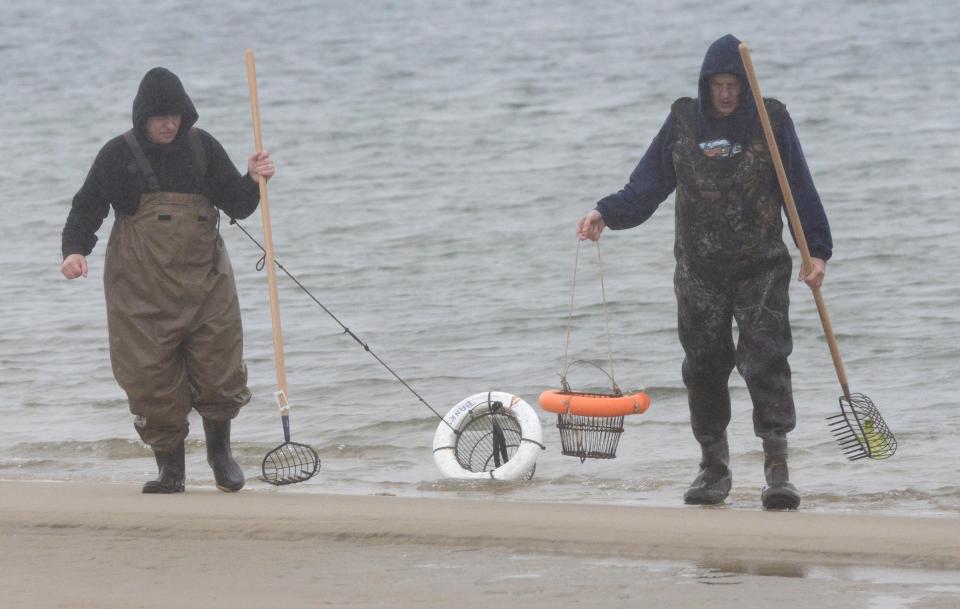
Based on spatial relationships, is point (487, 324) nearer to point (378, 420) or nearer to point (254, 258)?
point (378, 420)

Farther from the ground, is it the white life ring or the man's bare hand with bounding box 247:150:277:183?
the man's bare hand with bounding box 247:150:277:183

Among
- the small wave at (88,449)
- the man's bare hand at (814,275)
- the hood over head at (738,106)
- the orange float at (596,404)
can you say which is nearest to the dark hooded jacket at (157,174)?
the orange float at (596,404)

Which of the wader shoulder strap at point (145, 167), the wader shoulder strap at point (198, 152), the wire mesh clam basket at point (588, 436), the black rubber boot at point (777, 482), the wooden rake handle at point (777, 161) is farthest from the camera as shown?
the wire mesh clam basket at point (588, 436)

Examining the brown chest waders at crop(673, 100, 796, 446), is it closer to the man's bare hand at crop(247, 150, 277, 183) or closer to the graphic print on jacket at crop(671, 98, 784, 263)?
the graphic print on jacket at crop(671, 98, 784, 263)

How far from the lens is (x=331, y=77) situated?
32.3 metres

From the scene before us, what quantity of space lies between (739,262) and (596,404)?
102 cm

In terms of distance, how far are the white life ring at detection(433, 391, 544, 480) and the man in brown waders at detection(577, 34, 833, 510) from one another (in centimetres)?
131

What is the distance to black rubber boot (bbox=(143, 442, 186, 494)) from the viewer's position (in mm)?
6461

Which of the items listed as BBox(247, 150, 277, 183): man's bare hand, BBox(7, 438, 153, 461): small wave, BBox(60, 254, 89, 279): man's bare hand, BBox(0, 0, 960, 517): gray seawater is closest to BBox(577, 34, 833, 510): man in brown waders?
BBox(0, 0, 960, 517): gray seawater

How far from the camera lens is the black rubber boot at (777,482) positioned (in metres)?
5.97

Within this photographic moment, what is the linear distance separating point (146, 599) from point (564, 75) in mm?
26049

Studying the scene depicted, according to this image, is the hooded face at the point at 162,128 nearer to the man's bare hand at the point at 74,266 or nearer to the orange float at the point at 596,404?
the man's bare hand at the point at 74,266

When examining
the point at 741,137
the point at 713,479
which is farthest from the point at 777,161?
the point at 713,479

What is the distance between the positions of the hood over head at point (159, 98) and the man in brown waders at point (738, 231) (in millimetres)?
1753
